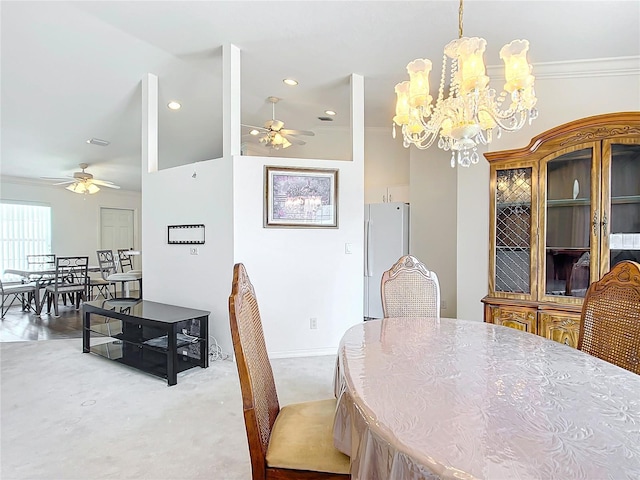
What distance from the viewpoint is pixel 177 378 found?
2967 mm

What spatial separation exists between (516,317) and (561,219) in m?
0.88

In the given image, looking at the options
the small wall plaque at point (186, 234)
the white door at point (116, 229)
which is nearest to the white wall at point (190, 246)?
the small wall plaque at point (186, 234)

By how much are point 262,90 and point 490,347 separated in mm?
3960

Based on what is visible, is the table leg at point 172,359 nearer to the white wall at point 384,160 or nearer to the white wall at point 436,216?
the white wall at point 436,216

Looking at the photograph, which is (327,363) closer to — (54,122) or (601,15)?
(601,15)

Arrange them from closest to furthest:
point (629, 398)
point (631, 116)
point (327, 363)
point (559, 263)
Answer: point (629, 398), point (631, 116), point (559, 263), point (327, 363)

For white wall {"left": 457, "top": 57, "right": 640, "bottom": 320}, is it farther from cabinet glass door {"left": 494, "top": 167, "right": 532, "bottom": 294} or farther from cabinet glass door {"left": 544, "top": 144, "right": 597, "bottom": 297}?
cabinet glass door {"left": 544, "top": 144, "right": 597, "bottom": 297}

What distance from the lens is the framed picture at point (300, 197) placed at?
11.6ft

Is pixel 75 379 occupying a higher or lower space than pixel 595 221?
lower

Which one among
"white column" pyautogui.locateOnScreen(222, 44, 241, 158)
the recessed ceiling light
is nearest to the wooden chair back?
"white column" pyautogui.locateOnScreen(222, 44, 241, 158)

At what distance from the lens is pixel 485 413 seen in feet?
3.15

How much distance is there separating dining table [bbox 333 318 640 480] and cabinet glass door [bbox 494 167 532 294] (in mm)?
1515

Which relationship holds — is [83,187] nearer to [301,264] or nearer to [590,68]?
[301,264]

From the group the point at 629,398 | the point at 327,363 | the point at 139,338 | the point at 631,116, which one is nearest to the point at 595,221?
the point at 631,116
